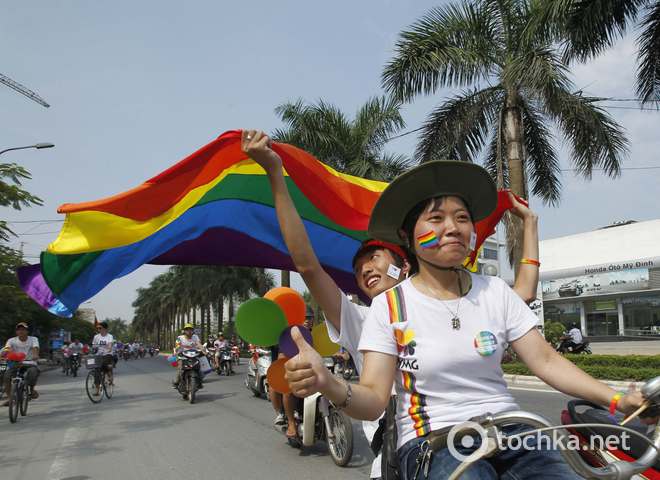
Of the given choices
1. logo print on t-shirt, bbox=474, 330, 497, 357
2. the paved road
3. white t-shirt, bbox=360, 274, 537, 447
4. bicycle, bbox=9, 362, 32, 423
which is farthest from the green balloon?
bicycle, bbox=9, 362, 32, 423

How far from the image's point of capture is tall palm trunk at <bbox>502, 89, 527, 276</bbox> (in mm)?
13836

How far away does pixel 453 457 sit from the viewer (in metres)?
1.73

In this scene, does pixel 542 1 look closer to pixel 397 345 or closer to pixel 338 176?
pixel 338 176

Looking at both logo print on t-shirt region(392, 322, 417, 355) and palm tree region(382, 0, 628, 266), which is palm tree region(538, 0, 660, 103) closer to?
palm tree region(382, 0, 628, 266)

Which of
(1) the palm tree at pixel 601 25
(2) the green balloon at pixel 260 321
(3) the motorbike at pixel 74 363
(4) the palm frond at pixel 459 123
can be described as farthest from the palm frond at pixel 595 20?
(3) the motorbike at pixel 74 363

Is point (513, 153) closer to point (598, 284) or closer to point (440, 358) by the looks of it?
point (440, 358)

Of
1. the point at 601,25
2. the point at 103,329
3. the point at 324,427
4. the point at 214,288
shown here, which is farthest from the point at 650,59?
the point at 214,288

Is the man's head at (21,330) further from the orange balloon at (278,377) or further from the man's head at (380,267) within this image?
the man's head at (380,267)

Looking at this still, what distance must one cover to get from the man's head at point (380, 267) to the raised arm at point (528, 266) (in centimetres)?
58

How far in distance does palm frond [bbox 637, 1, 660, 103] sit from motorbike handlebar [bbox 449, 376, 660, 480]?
11531 millimetres

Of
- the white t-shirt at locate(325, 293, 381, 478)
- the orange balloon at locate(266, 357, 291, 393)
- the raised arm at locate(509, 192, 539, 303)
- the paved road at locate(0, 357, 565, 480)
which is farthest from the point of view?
the paved road at locate(0, 357, 565, 480)

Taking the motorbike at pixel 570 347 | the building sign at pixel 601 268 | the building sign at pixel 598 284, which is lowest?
the motorbike at pixel 570 347

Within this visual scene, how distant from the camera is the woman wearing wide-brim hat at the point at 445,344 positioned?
1785mm

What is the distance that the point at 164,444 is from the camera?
7477 millimetres
